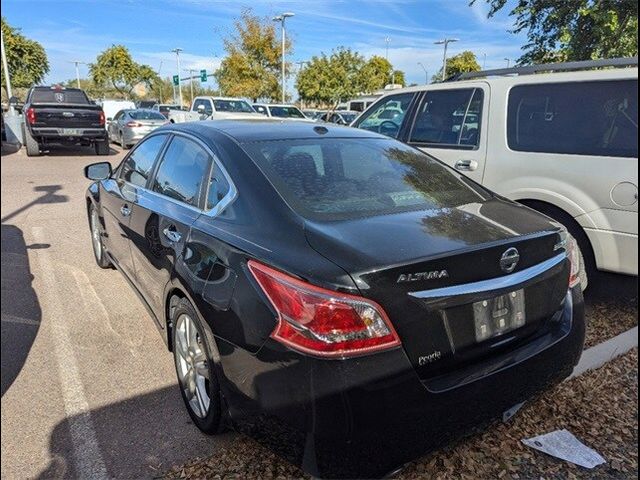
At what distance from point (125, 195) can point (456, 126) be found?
313 cm

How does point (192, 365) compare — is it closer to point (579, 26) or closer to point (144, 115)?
point (579, 26)

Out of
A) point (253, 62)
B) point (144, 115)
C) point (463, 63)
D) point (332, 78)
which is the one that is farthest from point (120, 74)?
point (463, 63)

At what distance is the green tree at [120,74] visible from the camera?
1476 inches

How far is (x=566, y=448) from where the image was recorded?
8.14 feet

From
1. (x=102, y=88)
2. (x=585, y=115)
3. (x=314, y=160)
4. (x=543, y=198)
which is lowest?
(x=543, y=198)

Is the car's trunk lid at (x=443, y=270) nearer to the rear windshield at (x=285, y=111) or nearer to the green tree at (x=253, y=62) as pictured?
the green tree at (x=253, y=62)

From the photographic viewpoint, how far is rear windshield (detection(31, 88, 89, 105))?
14.3 m

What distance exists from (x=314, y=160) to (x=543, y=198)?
2290 mm

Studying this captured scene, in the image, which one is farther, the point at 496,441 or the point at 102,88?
the point at 102,88

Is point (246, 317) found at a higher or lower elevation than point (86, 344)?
higher

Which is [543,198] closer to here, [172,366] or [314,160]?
[314,160]

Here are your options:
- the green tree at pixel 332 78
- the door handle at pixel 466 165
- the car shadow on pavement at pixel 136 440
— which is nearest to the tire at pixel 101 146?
the door handle at pixel 466 165

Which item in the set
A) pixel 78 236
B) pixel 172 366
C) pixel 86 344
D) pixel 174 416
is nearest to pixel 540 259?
pixel 174 416

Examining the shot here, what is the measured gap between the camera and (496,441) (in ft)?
8.25
